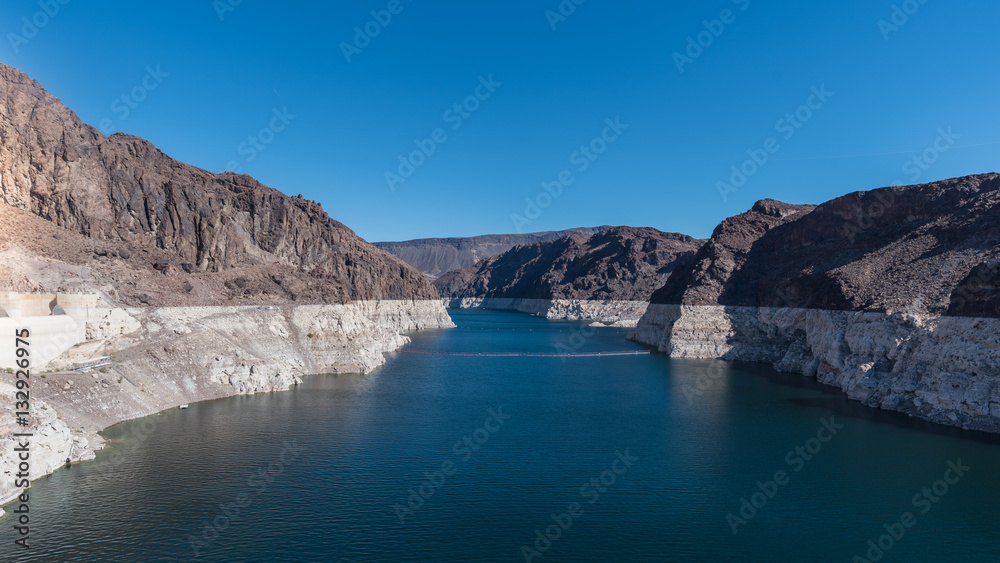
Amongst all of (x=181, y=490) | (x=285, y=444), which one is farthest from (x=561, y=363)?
(x=181, y=490)

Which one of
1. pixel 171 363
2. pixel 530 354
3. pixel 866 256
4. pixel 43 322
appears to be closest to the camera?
pixel 43 322

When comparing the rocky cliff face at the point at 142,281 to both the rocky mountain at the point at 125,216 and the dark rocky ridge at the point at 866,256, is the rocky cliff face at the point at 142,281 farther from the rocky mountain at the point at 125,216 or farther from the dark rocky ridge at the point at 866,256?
the dark rocky ridge at the point at 866,256

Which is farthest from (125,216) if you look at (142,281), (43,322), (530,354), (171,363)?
(530,354)

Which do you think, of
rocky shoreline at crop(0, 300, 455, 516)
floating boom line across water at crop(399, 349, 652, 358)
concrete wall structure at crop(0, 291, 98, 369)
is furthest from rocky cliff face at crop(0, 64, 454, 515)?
floating boom line across water at crop(399, 349, 652, 358)

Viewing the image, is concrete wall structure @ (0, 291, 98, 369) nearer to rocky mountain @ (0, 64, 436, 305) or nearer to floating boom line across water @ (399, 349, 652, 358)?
rocky mountain @ (0, 64, 436, 305)

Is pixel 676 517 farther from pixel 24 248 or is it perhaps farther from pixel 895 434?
pixel 24 248

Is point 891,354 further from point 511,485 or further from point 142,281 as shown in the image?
point 142,281
